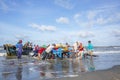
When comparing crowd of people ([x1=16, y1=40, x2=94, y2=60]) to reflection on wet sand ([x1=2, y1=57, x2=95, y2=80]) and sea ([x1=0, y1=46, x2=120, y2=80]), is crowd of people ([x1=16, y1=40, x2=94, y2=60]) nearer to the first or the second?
sea ([x1=0, y1=46, x2=120, y2=80])

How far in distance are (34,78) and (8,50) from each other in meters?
19.7

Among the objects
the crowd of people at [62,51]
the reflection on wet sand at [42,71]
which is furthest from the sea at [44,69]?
the crowd of people at [62,51]

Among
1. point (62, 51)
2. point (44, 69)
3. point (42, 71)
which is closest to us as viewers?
point (42, 71)

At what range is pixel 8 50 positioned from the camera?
2948cm

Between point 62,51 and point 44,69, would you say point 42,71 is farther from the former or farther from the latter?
point 62,51

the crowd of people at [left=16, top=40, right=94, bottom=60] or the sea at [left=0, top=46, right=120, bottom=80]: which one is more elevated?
the crowd of people at [left=16, top=40, right=94, bottom=60]

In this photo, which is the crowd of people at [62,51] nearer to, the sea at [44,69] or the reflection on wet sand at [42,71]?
the sea at [44,69]

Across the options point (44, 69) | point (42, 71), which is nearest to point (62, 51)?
point (44, 69)

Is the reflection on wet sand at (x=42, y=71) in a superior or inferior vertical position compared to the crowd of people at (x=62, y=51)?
inferior

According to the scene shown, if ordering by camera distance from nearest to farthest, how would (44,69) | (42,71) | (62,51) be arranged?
(42,71)
(44,69)
(62,51)

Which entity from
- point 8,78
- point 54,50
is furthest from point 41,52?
point 8,78

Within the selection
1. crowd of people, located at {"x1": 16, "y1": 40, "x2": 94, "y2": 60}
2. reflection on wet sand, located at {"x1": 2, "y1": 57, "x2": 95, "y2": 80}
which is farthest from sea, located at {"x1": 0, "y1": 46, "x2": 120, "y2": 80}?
crowd of people, located at {"x1": 16, "y1": 40, "x2": 94, "y2": 60}

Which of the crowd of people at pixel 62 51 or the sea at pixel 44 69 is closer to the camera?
the sea at pixel 44 69

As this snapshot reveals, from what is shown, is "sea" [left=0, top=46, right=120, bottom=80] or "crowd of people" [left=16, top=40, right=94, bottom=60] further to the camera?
"crowd of people" [left=16, top=40, right=94, bottom=60]
